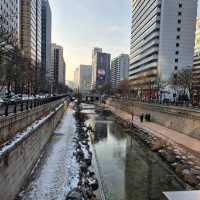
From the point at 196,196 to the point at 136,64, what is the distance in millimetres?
111676

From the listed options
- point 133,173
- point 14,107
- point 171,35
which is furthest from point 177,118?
point 171,35

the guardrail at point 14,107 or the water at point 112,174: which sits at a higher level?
the guardrail at point 14,107

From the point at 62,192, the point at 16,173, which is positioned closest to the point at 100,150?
the point at 62,192

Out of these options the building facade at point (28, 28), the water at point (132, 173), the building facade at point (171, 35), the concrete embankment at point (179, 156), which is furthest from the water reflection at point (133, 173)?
the building facade at point (28, 28)

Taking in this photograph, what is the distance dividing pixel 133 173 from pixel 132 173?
0.09m

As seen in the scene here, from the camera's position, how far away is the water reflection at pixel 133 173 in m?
15.8

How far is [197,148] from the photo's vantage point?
80.8ft

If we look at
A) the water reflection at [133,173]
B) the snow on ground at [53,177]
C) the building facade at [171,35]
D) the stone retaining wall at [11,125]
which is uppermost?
the building facade at [171,35]

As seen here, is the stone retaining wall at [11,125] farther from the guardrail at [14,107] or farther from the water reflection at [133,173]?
the water reflection at [133,173]

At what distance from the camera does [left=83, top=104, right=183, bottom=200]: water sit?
622 inches

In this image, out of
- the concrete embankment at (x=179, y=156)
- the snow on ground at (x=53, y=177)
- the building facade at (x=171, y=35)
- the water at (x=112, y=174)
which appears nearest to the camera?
the snow on ground at (x=53, y=177)

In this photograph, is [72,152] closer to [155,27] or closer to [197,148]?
[197,148]

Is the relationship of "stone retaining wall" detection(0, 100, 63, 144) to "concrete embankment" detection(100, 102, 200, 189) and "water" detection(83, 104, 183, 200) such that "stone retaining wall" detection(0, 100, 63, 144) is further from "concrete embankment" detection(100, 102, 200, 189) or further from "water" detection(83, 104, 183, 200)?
"concrete embankment" detection(100, 102, 200, 189)

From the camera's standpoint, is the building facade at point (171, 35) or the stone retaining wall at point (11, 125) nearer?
the stone retaining wall at point (11, 125)
